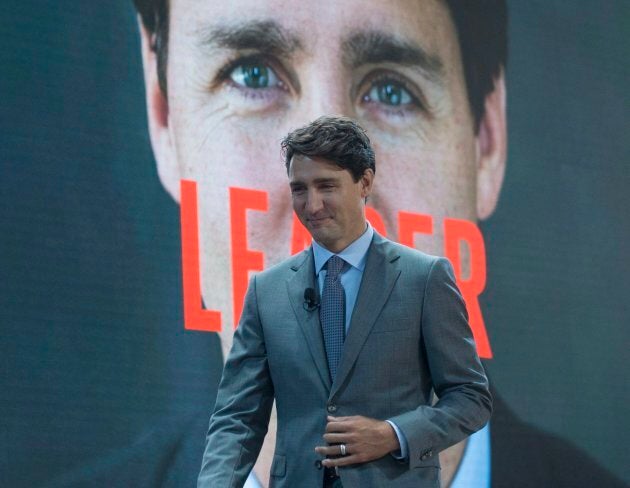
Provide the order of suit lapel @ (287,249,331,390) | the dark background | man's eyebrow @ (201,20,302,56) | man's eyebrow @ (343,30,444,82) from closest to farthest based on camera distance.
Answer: suit lapel @ (287,249,331,390) → the dark background → man's eyebrow @ (201,20,302,56) → man's eyebrow @ (343,30,444,82)

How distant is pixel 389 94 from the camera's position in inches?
164

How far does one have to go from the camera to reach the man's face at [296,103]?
12.1 feet

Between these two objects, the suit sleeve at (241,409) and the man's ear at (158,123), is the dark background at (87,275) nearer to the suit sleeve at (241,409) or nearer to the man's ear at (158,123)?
the man's ear at (158,123)

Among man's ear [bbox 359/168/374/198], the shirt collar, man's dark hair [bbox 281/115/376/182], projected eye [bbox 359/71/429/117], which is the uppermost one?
projected eye [bbox 359/71/429/117]

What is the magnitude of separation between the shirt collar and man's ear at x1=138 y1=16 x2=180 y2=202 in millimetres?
1590

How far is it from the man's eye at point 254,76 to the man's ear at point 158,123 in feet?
1.02

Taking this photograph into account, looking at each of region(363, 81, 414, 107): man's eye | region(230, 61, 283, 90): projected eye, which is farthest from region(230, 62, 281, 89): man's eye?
region(363, 81, 414, 107): man's eye

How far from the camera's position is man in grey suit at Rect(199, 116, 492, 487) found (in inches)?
75.5

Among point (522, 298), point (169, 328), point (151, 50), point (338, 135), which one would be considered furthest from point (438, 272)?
point (522, 298)

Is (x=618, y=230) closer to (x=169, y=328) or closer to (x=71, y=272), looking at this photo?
(x=169, y=328)

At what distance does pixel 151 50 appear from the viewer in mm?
3648

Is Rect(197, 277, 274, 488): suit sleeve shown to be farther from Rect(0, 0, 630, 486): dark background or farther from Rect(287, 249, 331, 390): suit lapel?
Rect(0, 0, 630, 486): dark background

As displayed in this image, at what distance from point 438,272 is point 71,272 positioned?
5.52 feet

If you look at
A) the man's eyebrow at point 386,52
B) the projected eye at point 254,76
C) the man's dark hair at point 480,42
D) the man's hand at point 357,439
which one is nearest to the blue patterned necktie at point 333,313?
the man's hand at point 357,439
